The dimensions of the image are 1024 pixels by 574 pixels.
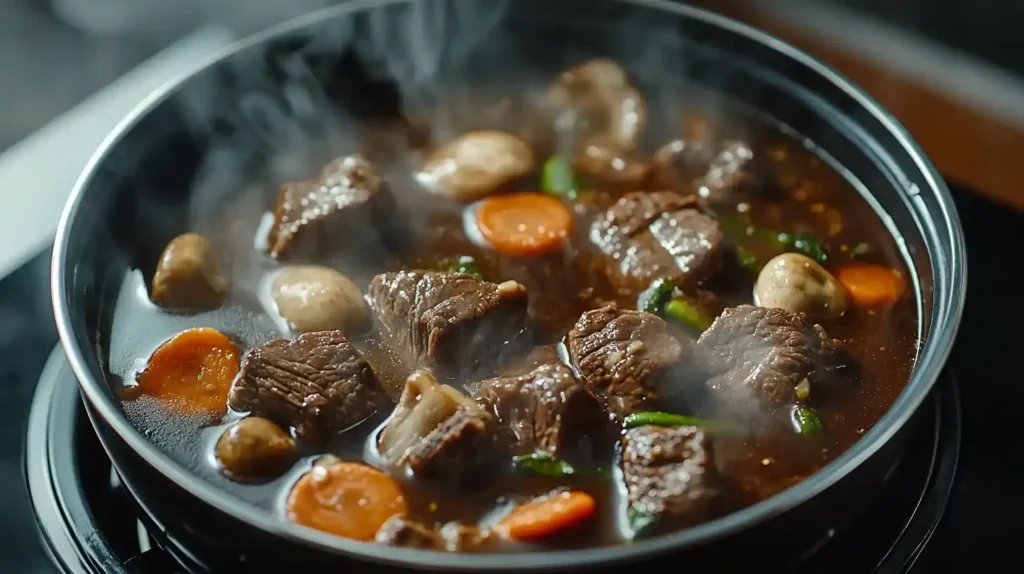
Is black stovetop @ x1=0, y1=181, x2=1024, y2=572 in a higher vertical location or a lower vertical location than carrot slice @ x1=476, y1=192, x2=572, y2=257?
lower

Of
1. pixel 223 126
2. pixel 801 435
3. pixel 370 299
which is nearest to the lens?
pixel 801 435

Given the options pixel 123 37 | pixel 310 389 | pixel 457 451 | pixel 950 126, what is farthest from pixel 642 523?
pixel 123 37

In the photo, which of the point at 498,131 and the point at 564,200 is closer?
the point at 564,200

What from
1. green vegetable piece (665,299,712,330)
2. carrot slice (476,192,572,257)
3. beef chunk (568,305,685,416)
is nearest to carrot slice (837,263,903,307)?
green vegetable piece (665,299,712,330)

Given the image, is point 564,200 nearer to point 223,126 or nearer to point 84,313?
point 223,126

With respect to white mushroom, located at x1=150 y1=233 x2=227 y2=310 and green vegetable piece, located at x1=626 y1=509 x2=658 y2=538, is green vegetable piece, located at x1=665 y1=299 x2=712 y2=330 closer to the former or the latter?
green vegetable piece, located at x1=626 y1=509 x2=658 y2=538

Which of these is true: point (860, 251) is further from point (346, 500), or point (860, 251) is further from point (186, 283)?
point (186, 283)

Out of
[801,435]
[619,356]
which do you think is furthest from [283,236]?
A: [801,435]
